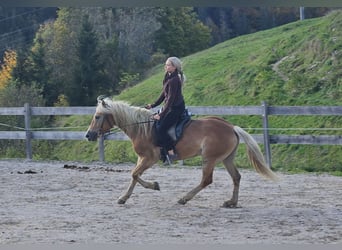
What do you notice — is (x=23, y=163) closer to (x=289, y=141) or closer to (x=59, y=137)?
(x=59, y=137)

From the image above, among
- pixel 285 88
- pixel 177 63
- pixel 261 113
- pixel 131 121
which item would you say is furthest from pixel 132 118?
pixel 285 88

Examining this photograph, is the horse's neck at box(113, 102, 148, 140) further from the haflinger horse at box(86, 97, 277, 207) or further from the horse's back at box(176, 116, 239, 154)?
the horse's back at box(176, 116, 239, 154)

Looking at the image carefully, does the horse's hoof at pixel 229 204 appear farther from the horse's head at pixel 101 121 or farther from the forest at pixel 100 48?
the forest at pixel 100 48

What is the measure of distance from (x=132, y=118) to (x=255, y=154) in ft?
4.39

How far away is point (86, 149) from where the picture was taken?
17453mm

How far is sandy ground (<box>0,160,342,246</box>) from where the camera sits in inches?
208

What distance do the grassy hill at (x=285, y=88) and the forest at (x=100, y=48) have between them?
5.05m

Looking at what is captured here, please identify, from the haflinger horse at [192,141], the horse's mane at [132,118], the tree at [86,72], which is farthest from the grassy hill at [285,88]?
the tree at [86,72]

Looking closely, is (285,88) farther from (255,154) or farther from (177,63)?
(177,63)

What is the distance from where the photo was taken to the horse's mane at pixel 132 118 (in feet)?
23.7

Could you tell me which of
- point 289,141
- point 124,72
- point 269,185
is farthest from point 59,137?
point 124,72

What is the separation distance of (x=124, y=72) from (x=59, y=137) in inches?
655

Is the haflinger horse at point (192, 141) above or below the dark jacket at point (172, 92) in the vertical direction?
below

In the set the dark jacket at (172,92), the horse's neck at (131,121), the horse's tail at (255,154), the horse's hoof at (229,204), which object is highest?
the dark jacket at (172,92)
